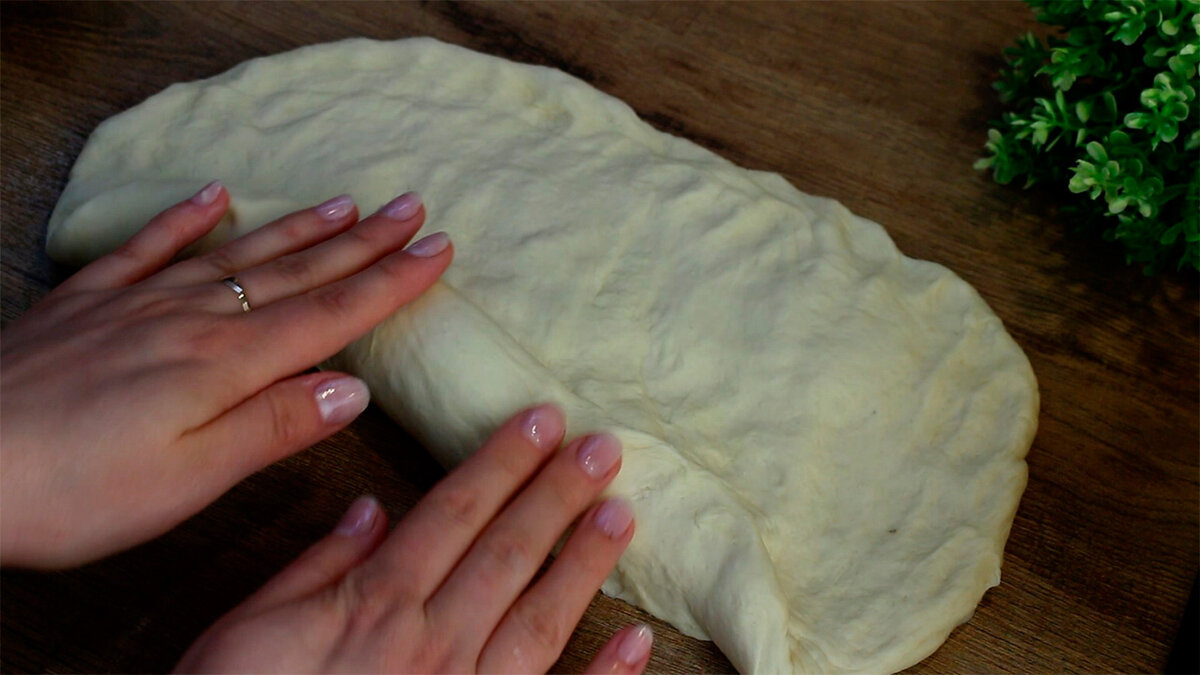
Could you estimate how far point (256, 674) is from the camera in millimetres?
792

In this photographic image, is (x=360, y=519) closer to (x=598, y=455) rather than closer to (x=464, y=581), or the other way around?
(x=464, y=581)

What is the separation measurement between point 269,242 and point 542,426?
403 millimetres

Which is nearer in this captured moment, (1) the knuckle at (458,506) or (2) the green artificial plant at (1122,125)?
(1) the knuckle at (458,506)

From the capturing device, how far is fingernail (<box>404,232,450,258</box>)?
108 centimetres

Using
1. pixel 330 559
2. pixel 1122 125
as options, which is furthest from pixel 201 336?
pixel 1122 125

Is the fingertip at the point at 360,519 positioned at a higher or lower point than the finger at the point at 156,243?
lower

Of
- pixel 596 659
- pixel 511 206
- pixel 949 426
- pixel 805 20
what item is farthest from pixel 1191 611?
pixel 805 20

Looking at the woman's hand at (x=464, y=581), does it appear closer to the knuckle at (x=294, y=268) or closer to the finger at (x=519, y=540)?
the finger at (x=519, y=540)

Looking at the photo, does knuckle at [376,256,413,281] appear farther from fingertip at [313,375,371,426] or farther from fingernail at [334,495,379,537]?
fingernail at [334,495,379,537]

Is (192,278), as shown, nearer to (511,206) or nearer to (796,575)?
(511,206)

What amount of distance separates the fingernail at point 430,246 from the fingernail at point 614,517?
1.16ft

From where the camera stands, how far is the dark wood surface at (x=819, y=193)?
1088mm

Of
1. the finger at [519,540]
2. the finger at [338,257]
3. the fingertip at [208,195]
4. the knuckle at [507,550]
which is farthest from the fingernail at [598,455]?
the fingertip at [208,195]

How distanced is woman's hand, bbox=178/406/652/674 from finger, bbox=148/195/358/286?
1.09 feet
